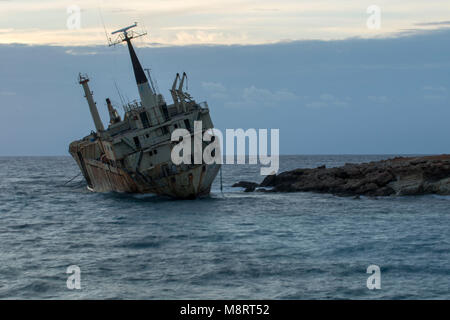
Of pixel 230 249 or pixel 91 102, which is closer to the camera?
pixel 230 249

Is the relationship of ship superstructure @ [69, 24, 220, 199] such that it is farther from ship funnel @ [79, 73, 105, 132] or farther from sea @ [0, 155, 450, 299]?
ship funnel @ [79, 73, 105, 132]

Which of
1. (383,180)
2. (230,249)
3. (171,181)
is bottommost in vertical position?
(230,249)

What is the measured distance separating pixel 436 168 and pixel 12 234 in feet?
85.8

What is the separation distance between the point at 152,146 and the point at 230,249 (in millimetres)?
15307

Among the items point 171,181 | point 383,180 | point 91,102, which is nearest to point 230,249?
point 171,181

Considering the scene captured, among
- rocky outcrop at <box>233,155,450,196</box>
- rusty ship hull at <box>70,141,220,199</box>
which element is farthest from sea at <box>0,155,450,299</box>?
rocky outcrop at <box>233,155,450,196</box>

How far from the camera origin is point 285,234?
84.4 ft

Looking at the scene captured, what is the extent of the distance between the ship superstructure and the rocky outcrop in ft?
31.3

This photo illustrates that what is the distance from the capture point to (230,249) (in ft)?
73.8

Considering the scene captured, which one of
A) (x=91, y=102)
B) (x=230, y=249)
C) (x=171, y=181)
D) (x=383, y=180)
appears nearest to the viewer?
(x=230, y=249)

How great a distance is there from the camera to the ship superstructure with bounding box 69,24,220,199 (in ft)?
118

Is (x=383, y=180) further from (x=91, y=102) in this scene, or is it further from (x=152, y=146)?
(x=91, y=102)

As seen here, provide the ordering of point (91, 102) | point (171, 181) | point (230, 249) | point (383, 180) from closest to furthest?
point (230, 249)
point (171, 181)
point (383, 180)
point (91, 102)
